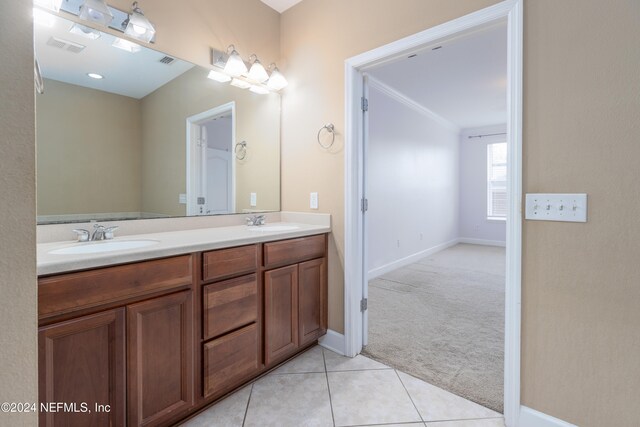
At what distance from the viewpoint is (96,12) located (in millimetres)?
1493

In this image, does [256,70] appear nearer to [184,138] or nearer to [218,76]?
[218,76]

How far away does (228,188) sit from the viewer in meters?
2.21

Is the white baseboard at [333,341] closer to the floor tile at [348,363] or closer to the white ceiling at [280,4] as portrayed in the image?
the floor tile at [348,363]

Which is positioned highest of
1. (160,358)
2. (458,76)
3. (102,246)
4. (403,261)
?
(458,76)

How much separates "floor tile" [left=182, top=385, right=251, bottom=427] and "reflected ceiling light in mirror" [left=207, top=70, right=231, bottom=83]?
6.62 feet

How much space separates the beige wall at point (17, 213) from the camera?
63 cm

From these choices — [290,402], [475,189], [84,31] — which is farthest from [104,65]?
[475,189]

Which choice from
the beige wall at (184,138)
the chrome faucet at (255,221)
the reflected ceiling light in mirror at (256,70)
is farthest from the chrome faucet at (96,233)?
the reflected ceiling light in mirror at (256,70)

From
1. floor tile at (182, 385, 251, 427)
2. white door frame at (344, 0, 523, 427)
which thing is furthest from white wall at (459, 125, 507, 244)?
floor tile at (182, 385, 251, 427)

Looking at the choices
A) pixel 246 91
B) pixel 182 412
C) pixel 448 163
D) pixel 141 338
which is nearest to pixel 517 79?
pixel 246 91

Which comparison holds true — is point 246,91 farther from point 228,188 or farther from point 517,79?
point 517,79

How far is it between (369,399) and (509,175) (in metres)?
1.36

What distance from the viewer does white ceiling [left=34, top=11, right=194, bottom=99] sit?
1444 millimetres

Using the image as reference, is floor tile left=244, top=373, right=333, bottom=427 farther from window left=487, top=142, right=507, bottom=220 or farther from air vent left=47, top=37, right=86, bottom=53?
window left=487, top=142, right=507, bottom=220
